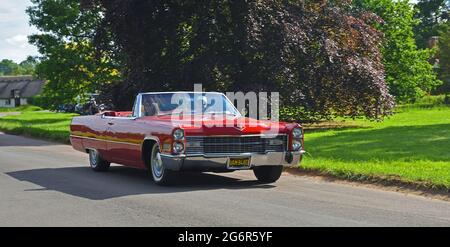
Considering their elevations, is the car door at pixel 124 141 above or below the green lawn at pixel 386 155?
above

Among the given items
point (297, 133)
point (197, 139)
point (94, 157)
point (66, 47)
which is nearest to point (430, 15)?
point (66, 47)

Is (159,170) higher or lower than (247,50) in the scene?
lower

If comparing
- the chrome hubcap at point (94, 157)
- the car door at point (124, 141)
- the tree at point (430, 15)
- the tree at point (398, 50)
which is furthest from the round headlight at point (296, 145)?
the tree at point (430, 15)

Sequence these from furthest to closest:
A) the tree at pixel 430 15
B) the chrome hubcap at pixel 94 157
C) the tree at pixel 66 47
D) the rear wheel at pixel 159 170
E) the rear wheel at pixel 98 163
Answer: the tree at pixel 430 15
the tree at pixel 66 47
the chrome hubcap at pixel 94 157
the rear wheel at pixel 98 163
the rear wheel at pixel 159 170

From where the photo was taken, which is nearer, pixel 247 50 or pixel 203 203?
pixel 203 203

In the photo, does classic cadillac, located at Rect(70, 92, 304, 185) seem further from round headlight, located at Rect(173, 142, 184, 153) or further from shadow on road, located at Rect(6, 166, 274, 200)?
shadow on road, located at Rect(6, 166, 274, 200)

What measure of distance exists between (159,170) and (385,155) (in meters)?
5.90

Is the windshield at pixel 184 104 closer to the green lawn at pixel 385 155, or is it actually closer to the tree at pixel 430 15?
the green lawn at pixel 385 155

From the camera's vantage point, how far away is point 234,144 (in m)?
10.6

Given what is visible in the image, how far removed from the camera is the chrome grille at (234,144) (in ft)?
34.2

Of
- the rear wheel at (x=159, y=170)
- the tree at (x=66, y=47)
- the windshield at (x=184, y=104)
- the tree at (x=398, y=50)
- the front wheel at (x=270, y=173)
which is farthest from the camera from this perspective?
the tree at (x=398, y=50)

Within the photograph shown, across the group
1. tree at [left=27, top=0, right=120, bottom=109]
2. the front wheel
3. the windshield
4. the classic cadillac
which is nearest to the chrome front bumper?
the classic cadillac

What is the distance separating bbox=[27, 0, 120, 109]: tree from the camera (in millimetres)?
42875

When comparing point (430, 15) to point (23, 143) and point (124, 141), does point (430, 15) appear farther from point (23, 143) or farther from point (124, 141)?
point (124, 141)
